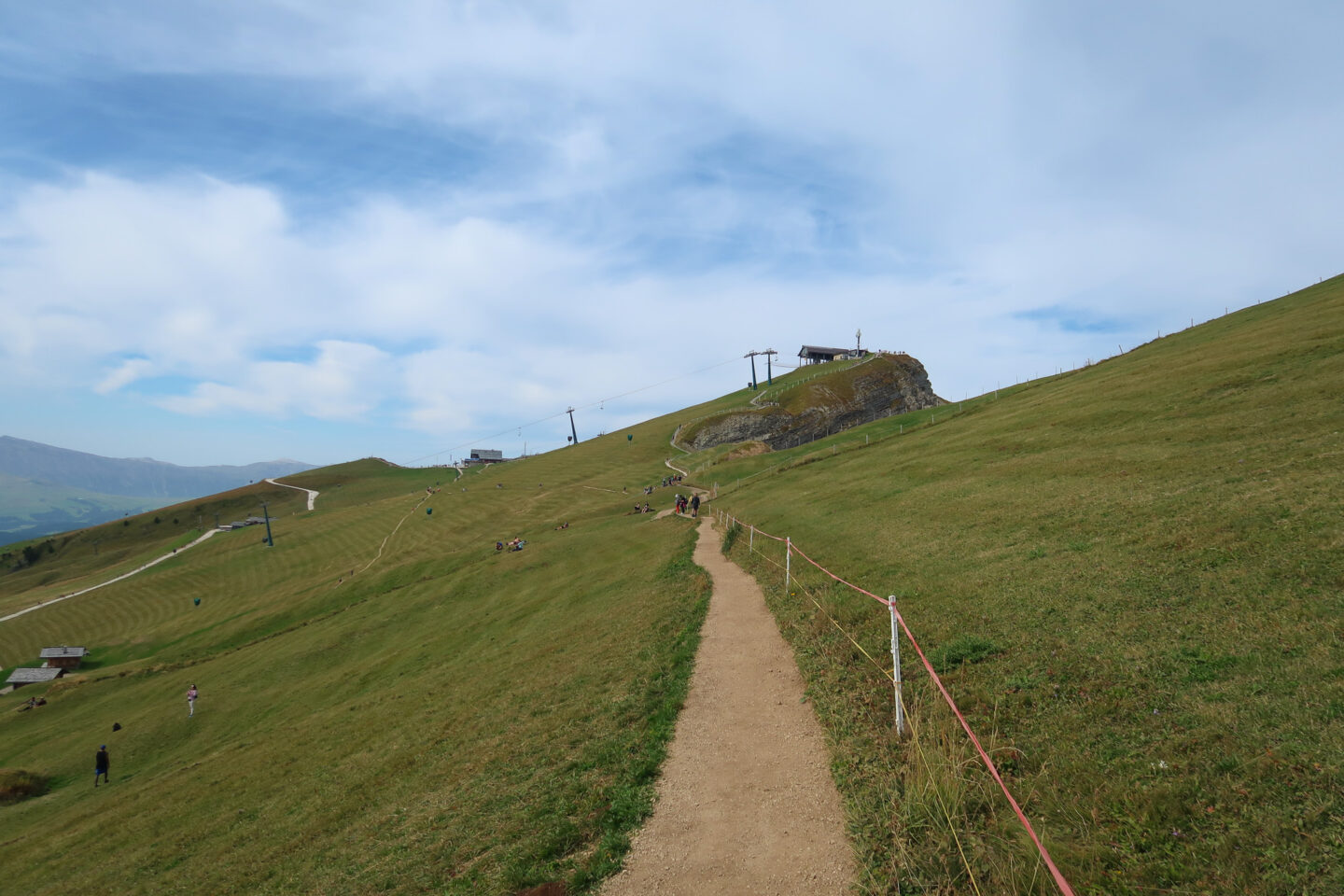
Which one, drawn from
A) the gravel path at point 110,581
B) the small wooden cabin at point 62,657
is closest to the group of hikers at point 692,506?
the small wooden cabin at point 62,657

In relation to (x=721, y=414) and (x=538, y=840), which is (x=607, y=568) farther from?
(x=721, y=414)

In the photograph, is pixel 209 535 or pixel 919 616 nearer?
pixel 919 616

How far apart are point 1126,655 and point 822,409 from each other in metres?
105

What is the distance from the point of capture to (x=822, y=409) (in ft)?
370

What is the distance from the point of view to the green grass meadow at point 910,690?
737 cm

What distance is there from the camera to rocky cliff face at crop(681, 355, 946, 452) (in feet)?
357

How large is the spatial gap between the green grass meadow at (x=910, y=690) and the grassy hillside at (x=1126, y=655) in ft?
0.20

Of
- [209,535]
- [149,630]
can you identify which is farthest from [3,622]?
[209,535]

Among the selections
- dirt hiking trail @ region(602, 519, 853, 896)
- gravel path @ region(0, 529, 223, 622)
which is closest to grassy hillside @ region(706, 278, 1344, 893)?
dirt hiking trail @ region(602, 519, 853, 896)

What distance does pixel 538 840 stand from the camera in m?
9.56

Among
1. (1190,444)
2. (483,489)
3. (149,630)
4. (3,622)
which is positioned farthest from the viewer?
(483,489)

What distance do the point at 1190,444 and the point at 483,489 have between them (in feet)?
337

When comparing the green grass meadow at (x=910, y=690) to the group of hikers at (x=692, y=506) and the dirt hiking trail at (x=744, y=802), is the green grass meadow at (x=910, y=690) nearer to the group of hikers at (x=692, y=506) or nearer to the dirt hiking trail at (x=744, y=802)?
the dirt hiking trail at (x=744, y=802)

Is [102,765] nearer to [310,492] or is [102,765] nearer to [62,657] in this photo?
[62,657]
